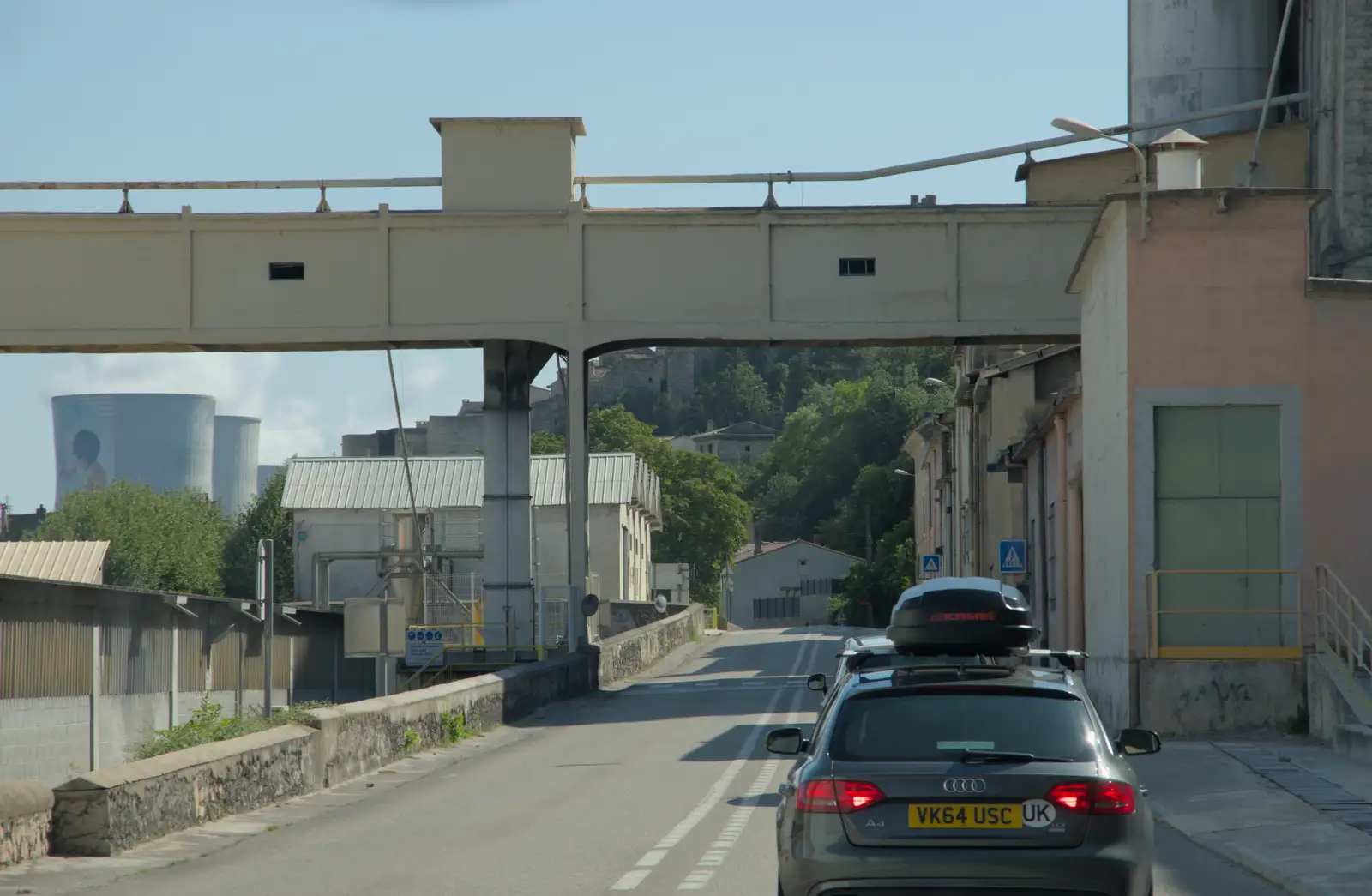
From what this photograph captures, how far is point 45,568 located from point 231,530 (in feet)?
175

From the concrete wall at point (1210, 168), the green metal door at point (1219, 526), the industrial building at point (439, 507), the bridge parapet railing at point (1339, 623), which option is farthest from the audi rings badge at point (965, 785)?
the industrial building at point (439, 507)

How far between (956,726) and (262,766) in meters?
8.59

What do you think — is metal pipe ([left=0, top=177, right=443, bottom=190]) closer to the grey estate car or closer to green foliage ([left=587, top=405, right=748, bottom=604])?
the grey estate car

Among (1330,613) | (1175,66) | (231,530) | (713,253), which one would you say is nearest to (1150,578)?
(1330,613)

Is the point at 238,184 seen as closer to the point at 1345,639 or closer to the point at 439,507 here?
the point at 1345,639

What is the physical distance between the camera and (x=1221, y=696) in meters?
19.8

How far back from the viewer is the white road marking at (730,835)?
10227 millimetres

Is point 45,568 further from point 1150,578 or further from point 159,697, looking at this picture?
point 1150,578

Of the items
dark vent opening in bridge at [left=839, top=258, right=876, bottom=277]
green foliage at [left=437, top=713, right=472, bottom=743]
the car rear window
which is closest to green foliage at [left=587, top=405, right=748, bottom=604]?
dark vent opening in bridge at [left=839, top=258, right=876, bottom=277]

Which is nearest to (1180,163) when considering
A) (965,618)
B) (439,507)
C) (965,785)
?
(965,618)

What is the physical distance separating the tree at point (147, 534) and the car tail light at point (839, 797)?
10751cm

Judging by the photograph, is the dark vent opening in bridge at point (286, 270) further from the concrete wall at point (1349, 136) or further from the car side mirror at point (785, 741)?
the car side mirror at point (785, 741)

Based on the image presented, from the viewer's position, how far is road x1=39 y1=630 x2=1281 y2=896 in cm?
1022

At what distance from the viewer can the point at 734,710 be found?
1089 inches
